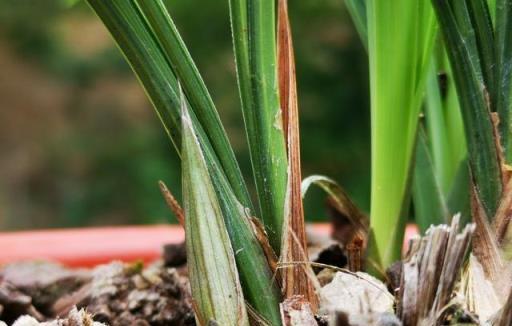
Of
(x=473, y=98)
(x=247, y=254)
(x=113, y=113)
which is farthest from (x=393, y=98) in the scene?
(x=113, y=113)

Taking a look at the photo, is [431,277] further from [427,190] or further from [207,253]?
[427,190]

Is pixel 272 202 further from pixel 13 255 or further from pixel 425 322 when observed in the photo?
pixel 13 255

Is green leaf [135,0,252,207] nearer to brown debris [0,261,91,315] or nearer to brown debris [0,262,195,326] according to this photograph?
brown debris [0,262,195,326]

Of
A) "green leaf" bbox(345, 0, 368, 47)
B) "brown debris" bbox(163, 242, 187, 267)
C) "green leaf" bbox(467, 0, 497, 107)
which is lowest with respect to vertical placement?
"brown debris" bbox(163, 242, 187, 267)

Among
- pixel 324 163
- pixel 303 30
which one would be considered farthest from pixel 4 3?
pixel 324 163

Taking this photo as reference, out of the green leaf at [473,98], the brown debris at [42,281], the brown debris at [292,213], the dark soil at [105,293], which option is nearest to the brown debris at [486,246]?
the green leaf at [473,98]

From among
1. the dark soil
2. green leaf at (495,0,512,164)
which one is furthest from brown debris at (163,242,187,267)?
green leaf at (495,0,512,164)
